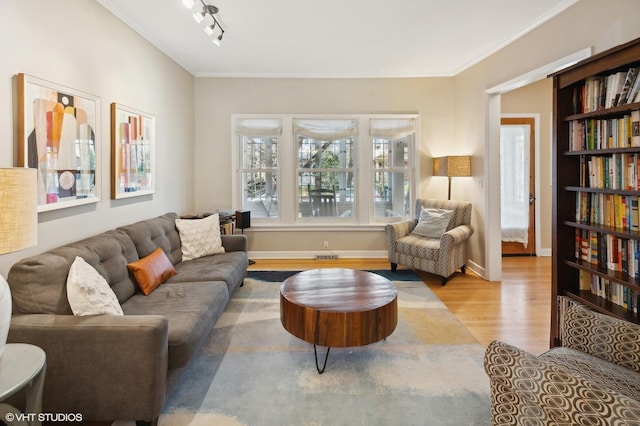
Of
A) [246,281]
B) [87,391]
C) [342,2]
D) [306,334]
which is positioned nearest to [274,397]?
[306,334]

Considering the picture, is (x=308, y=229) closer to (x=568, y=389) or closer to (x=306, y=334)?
(x=306, y=334)

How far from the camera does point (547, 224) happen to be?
18.0ft

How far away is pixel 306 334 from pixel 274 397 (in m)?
0.42

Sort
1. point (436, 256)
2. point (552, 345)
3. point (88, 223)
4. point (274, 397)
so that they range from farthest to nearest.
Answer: point (436, 256) < point (88, 223) < point (552, 345) < point (274, 397)

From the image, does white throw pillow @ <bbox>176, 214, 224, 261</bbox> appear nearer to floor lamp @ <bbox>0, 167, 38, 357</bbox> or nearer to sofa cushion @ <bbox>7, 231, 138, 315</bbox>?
sofa cushion @ <bbox>7, 231, 138, 315</bbox>

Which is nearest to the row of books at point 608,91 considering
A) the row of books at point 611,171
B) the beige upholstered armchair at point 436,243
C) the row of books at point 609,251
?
the row of books at point 611,171

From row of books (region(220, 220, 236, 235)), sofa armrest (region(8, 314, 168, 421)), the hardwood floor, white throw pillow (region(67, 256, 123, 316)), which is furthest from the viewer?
row of books (region(220, 220, 236, 235))

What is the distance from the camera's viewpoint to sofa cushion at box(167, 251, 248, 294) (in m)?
3.01

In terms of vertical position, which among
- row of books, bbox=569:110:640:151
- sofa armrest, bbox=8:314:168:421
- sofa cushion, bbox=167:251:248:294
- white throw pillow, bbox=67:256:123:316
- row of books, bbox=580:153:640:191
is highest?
row of books, bbox=569:110:640:151

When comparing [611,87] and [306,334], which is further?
[306,334]

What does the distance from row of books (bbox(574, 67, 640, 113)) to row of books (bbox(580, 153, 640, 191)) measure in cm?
32

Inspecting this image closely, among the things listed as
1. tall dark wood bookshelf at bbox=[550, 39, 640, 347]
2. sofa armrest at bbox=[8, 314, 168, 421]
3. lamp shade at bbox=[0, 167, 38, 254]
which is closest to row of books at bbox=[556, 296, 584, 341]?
tall dark wood bookshelf at bbox=[550, 39, 640, 347]

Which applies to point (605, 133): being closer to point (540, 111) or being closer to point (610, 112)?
point (610, 112)

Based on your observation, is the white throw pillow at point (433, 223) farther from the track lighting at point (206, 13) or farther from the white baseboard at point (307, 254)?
the track lighting at point (206, 13)
